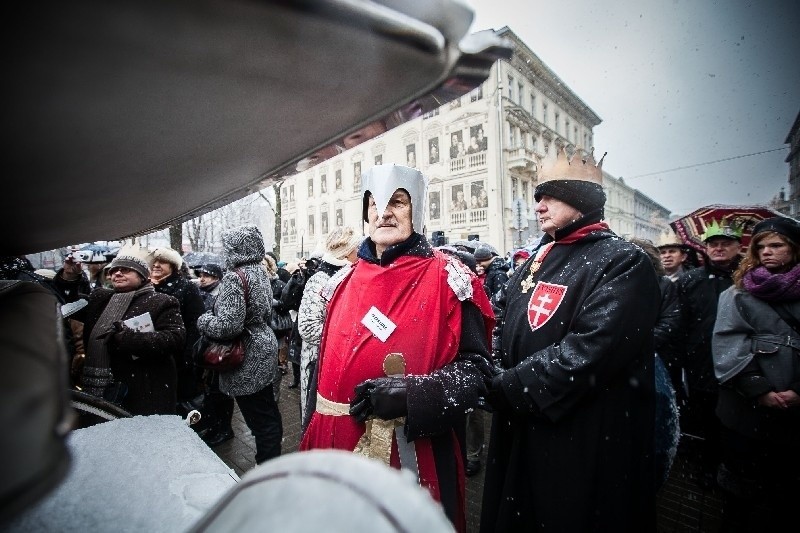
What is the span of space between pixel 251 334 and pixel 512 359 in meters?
2.04

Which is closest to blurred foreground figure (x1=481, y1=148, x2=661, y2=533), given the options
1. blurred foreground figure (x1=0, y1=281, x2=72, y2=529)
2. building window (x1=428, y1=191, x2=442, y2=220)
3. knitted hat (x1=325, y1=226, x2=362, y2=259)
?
blurred foreground figure (x1=0, y1=281, x2=72, y2=529)

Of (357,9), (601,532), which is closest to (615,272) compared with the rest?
(601,532)

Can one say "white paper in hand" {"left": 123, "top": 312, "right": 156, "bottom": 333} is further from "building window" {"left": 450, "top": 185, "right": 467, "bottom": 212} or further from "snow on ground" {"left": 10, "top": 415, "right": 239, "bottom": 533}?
"building window" {"left": 450, "top": 185, "right": 467, "bottom": 212}

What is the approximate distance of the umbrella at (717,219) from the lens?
13.8ft

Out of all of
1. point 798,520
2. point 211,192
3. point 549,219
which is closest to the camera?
point 211,192

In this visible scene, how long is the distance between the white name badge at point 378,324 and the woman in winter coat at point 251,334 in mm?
1561

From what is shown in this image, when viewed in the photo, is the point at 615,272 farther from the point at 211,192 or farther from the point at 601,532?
the point at 211,192

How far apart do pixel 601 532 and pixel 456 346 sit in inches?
41.8

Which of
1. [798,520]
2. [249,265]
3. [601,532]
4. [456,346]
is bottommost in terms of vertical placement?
[798,520]

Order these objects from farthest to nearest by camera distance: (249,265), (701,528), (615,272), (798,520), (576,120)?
(576,120)
(249,265)
(701,528)
(798,520)
(615,272)

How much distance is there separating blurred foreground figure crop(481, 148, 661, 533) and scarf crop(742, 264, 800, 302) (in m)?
Answer: 1.40

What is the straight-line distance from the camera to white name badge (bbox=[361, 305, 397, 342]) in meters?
1.73

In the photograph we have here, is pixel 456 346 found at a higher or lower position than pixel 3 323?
lower

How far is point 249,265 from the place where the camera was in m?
A: 3.08
